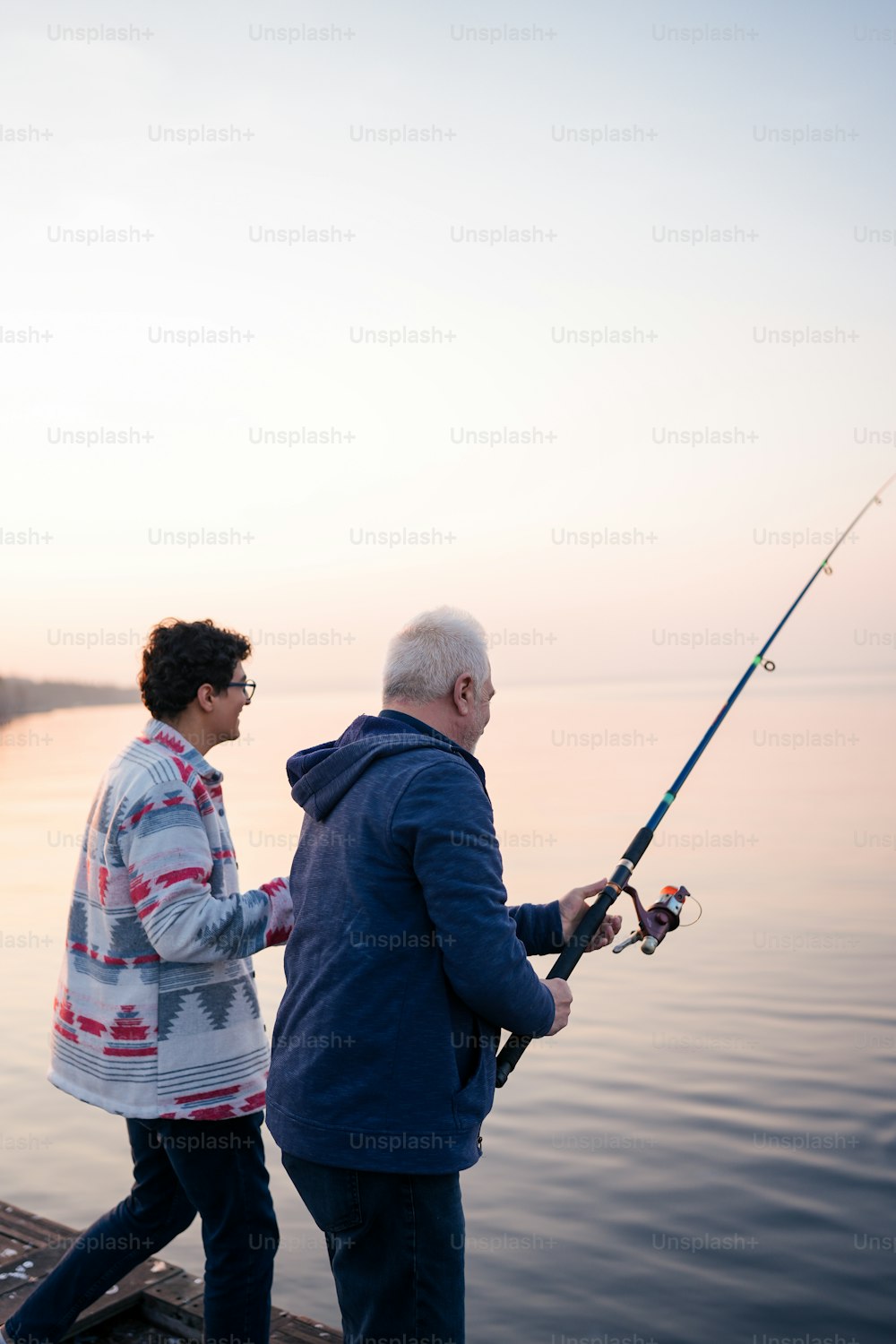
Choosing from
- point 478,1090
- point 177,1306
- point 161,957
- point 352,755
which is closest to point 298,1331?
point 177,1306

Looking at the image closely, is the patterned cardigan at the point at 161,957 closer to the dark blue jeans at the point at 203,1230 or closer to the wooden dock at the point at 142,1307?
the dark blue jeans at the point at 203,1230

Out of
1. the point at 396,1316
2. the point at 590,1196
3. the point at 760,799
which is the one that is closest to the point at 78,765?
the point at 760,799

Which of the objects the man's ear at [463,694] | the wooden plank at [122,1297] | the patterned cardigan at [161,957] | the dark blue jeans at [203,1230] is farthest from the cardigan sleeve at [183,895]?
the wooden plank at [122,1297]

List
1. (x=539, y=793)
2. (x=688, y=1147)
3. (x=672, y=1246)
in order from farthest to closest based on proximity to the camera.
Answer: (x=539, y=793), (x=688, y=1147), (x=672, y=1246)

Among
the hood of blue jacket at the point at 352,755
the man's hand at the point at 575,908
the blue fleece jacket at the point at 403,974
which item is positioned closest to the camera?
the blue fleece jacket at the point at 403,974

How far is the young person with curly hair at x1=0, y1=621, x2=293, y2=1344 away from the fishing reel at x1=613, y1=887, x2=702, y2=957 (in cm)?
85

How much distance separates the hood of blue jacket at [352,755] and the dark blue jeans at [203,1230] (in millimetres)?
992

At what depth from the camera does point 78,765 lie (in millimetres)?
42812

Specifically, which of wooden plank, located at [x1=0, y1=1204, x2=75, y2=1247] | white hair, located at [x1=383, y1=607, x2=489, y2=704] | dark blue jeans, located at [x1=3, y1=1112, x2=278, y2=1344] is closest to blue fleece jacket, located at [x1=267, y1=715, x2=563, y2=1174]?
white hair, located at [x1=383, y1=607, x2=489, y2=704]

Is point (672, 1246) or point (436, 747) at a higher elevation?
point (436, 747)

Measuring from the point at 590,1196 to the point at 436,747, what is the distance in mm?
4337

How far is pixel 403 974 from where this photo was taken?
2.27 metres

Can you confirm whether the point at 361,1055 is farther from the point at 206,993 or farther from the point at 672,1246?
the point at 672,1246

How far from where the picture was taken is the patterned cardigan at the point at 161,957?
288 cm
